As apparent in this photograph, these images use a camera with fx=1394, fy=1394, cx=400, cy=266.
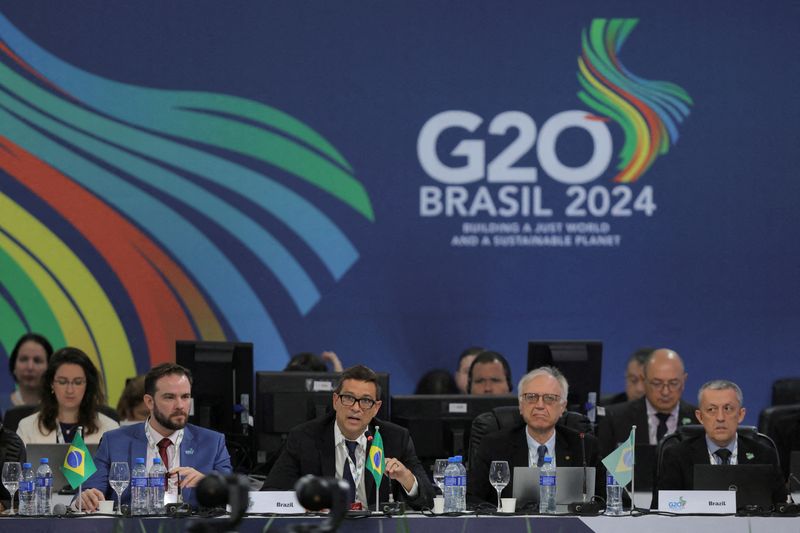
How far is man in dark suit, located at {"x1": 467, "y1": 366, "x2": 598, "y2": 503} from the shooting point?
6.35 m

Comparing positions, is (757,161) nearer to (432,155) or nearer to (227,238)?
(432,155)

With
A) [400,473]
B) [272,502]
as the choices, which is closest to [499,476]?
[400,473]

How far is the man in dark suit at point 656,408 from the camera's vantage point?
7977mm

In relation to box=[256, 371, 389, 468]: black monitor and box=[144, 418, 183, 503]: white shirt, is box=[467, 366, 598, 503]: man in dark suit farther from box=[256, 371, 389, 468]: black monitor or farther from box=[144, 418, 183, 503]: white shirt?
box=[144, 418, 183, 503]: white shirt

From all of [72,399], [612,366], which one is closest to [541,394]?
[72,399]

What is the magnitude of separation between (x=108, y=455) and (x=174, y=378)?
44cm

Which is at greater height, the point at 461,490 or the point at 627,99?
the point at 627,99

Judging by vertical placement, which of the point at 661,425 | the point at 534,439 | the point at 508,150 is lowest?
the point at 534,439

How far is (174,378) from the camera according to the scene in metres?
6.09

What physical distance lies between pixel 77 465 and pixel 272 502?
0.85m

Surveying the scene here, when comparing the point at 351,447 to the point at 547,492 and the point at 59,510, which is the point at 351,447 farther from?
the point at 59,510

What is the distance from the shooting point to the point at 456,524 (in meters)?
5.32

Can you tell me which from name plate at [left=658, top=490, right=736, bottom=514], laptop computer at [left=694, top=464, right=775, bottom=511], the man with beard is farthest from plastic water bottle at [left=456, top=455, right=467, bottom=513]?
the man with beard

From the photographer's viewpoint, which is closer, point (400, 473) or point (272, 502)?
point (272, 502)
